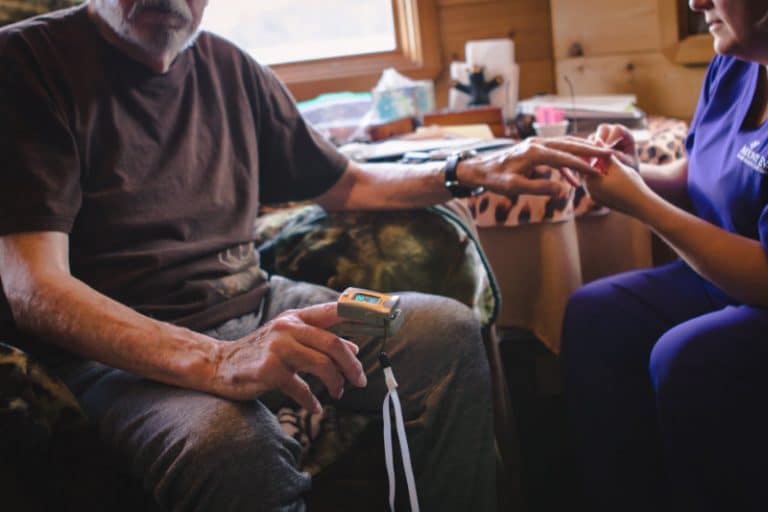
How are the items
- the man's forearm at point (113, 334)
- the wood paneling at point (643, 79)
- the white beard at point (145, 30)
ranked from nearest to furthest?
the man's forearm at point (113, 334), the white beard at point (145, 30), the wood paneling at point (643, 79)

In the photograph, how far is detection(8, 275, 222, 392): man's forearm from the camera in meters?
0.90

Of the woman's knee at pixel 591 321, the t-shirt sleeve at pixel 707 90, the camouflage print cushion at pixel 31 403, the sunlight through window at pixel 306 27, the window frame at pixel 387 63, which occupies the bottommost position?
the woman's knee at pixel 591 321

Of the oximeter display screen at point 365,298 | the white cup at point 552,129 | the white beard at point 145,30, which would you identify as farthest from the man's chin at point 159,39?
the white cup at point 552,129

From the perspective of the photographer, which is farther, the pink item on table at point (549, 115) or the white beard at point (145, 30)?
the pink item on table at point (549, 115)

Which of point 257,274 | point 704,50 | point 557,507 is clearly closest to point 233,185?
point 257,274

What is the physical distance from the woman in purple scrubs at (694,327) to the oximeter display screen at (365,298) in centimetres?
47

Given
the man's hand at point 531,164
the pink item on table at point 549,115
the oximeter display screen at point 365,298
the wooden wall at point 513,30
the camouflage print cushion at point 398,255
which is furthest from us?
the wooden wall at point 513,30

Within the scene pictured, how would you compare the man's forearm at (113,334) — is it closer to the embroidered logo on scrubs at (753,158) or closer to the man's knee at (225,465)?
the man's knee at (225,465)

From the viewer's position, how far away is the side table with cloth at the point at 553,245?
144cm

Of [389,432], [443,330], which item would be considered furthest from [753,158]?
[389,432]

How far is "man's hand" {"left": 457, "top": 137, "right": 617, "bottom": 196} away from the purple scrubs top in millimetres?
134

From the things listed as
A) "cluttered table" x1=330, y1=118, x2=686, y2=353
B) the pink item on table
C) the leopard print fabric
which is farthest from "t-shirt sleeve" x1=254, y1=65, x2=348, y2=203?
the pink item on table

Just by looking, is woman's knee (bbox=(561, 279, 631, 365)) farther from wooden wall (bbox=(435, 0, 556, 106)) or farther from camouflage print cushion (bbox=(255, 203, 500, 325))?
wooden wall (bbox=(435, 0, 556, 106))

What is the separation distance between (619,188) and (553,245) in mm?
372
